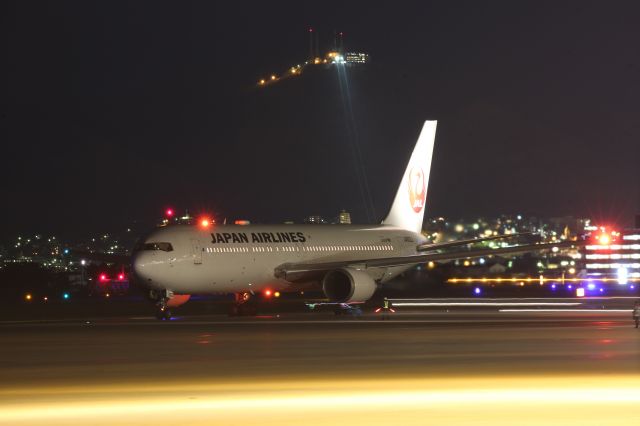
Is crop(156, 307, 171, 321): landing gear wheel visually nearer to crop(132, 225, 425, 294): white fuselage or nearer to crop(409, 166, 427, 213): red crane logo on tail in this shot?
crop(132, 225, 425, 294): white fuselage

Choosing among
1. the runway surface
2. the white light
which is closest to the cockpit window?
the runway surface

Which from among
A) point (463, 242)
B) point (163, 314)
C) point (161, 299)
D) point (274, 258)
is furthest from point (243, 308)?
point (463, 242)

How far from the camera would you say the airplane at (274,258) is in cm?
4506

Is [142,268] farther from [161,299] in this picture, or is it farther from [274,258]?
[274,258]

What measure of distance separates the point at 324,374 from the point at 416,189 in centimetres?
3746

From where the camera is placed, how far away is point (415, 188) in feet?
191

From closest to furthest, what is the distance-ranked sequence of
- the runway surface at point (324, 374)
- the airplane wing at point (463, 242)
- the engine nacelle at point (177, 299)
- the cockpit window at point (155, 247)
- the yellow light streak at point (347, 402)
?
the yellow light streak at point (347, 402) < the runway surface at point (324, 374) < the cockpit window at point (155, 247) < the engine nacelle at point (177, 299) < the airplane wing at point (463, 242)

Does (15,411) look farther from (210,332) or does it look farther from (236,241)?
(236,241)

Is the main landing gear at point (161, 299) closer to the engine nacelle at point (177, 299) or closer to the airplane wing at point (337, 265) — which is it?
the engine nacelle at point (177, 299)

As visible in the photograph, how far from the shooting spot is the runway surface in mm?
15914

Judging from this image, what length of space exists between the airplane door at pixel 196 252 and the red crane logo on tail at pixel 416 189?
1528cm

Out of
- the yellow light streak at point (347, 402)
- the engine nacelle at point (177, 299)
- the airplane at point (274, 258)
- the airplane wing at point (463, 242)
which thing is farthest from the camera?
the airplane wing at point (463, 242)

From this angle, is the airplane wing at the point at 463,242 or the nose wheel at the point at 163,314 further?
the airplane wing at the point at 463,242

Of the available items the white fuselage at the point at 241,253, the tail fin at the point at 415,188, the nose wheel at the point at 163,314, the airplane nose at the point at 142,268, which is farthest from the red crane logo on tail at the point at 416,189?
the nose wheel at the point at 163,314
